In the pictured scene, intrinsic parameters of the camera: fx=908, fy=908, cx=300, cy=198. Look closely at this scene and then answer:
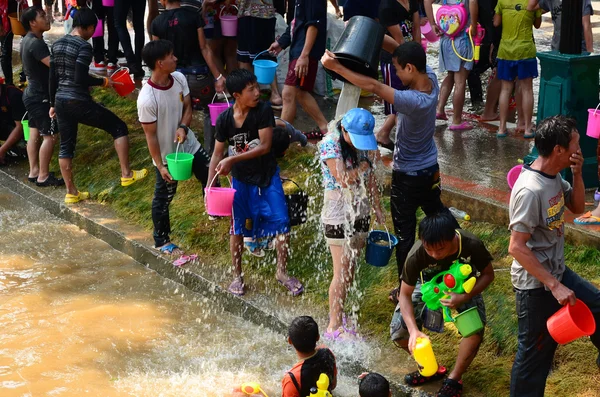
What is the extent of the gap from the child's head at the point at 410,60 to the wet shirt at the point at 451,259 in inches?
44.1

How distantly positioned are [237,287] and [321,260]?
2.38 feet

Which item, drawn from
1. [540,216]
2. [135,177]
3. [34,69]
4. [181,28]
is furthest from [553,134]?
[34,69]

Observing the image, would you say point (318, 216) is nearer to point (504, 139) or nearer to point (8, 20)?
point (504, 139)

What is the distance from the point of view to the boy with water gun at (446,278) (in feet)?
16.3

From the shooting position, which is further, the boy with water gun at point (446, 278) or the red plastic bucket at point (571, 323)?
the boy with water gun at point (446, 278)

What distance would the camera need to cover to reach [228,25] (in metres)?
9.97

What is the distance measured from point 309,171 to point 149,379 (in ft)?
9.51

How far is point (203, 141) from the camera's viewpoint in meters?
9.62

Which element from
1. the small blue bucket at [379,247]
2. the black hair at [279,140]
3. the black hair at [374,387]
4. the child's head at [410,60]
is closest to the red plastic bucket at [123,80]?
the black hair at [279,140]

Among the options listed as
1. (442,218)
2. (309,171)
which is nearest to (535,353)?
(442,218)

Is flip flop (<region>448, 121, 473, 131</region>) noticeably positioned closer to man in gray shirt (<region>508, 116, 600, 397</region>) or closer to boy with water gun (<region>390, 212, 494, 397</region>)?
boy with water gun (<region>390, 212, 494, 397</region>)

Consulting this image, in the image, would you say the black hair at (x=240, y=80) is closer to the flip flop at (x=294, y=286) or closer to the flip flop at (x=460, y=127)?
the flip flop at (x=294, y=286)

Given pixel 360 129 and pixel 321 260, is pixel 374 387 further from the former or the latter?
pixel 321 260

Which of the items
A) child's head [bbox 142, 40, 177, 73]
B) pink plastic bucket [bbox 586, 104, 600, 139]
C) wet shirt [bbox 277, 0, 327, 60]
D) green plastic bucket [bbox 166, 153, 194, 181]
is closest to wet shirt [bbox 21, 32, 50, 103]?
child's head [bbox 142, 40, 177, 73]
